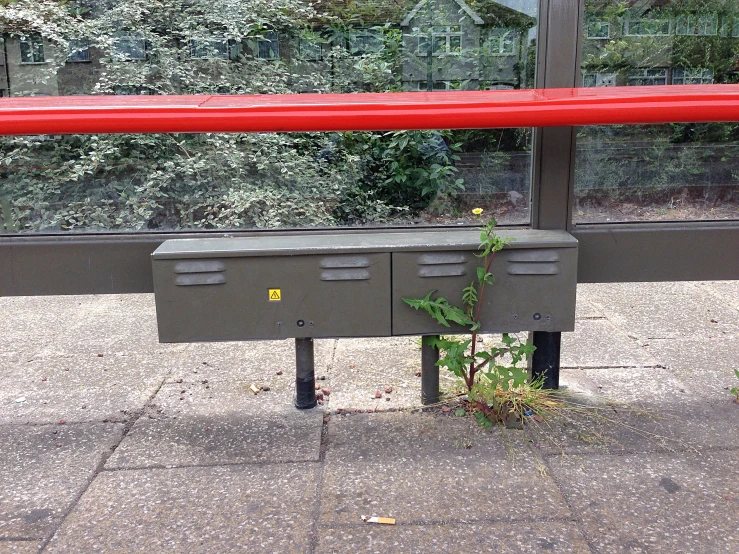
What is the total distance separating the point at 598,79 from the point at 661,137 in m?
0.50

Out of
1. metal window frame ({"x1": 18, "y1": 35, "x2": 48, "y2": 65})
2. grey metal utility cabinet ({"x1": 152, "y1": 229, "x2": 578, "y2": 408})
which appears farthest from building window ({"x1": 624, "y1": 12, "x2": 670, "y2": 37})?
metal window frame ({"x1": 18, "y1": 35, "x2": 48, "y2": 65})

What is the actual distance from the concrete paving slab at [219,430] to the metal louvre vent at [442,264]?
102 cm

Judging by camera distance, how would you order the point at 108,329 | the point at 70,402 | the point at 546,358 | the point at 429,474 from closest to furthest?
the point at 429,474 < the point at 546,358 < the point at 70,402 < the point at 108,329

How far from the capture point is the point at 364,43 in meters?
3.80

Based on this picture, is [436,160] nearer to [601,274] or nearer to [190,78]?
[601,274]

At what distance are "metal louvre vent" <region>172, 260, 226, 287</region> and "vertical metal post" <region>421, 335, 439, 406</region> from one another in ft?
3.70

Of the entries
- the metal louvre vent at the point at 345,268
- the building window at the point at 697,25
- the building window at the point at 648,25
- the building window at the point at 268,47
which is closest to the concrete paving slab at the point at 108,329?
the metal louvre vent at the point at 345,268

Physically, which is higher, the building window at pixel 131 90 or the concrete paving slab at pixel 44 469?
the building window at pixel 131 90

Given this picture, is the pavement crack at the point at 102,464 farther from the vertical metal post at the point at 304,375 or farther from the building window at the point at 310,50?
the building window at the point at 310,50

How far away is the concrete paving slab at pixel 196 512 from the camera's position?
2662 millimetres

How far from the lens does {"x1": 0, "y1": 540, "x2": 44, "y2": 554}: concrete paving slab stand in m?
2.63

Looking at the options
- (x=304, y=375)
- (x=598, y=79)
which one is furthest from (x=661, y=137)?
(x=304, y=375)

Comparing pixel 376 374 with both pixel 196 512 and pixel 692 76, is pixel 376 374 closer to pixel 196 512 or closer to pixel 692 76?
pixel 196 512

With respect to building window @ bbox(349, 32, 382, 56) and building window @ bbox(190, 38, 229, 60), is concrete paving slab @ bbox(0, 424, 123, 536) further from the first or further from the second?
building window @ bbox(349, 32, 382, 56)
